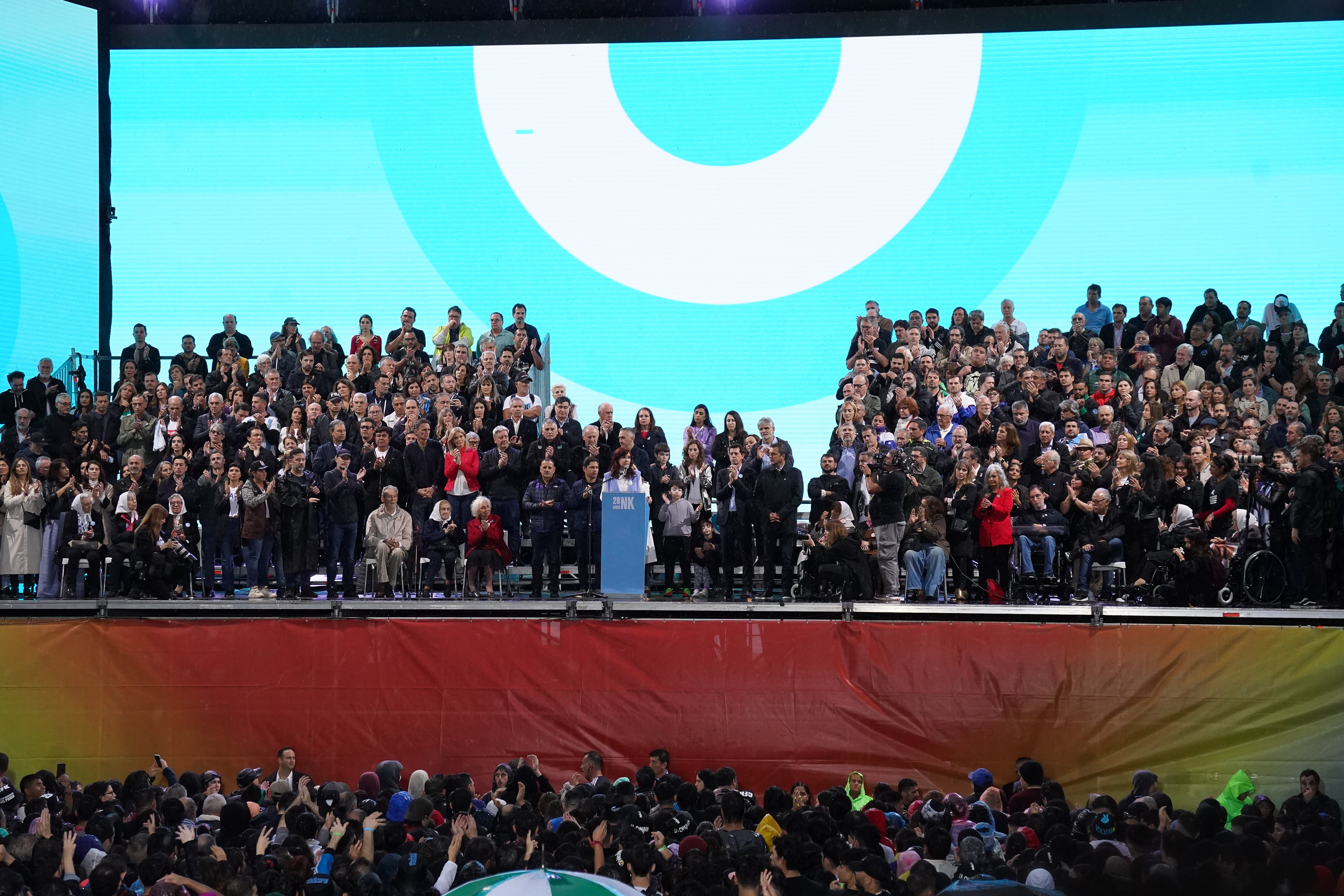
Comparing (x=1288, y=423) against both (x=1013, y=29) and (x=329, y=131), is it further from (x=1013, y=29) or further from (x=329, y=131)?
(x=329, y=131)

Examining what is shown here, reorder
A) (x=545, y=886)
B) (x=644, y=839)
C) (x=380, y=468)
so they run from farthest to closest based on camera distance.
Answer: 1. (x=380, y=468)
2. (x=644, y=839)
3. (x=545, y=886)

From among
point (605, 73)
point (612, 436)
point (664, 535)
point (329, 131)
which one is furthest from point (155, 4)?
point (664, 535)

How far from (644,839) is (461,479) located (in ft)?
23.4

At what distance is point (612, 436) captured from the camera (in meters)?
17.0

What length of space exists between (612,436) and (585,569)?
5.66ft

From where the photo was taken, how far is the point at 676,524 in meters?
16.4

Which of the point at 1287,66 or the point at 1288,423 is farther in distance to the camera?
the point at 1287,66

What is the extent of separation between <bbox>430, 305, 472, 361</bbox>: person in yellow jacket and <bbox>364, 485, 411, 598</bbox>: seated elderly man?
3.55m

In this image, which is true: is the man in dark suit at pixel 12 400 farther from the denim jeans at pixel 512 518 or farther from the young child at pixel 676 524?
the young child at pixel 676 524

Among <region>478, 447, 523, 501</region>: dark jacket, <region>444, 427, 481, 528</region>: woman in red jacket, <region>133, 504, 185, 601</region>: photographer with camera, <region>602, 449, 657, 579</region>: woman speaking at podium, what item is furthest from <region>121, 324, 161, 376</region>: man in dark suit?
<region>602, 449, 657, 579</region>: woman speaking at podium

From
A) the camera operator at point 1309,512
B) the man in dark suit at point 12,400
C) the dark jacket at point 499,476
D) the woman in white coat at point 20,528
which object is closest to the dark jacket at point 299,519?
the dark jacket at point 499,476

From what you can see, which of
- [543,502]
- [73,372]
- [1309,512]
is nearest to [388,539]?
[543,502]

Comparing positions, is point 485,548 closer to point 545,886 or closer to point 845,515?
point 845,515

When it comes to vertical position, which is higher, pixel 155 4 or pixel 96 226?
pixel 155 4
